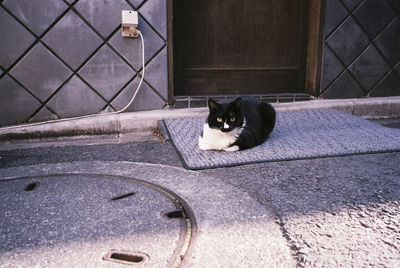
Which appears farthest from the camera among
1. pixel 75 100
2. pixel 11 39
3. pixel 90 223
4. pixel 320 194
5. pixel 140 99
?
pixel 140 99

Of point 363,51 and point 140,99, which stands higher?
point 363,51

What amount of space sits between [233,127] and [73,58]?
4.38 feet

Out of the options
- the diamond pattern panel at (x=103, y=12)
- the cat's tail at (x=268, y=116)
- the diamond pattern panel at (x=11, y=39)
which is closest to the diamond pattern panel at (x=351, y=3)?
the cat's tail at (x=268, y=116)

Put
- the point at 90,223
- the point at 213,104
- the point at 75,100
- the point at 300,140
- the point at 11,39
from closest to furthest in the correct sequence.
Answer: the point at 90,223
the point at 213,104
the point at 300,140
the point at 11,39
the point at 75,100

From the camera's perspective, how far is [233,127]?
193cm

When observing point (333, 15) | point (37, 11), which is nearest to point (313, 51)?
point (333, 15)

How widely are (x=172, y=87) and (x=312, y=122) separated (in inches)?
45.0

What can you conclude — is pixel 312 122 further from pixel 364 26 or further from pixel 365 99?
pixel 364 26

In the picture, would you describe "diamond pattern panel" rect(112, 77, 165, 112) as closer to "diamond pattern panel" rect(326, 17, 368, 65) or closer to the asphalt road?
the asphalt road

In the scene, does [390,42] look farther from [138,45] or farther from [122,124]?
[122,124]

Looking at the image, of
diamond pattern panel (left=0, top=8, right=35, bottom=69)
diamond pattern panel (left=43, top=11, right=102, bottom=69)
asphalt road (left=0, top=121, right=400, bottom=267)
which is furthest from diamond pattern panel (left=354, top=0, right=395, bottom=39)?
diamond pattern panel (left=0, top=8, right=35, bottom=69)

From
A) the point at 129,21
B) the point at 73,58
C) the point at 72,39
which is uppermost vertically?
the point at 129,21

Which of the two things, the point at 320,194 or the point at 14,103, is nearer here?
the point at 320,194

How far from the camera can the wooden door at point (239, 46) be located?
2.92 m
